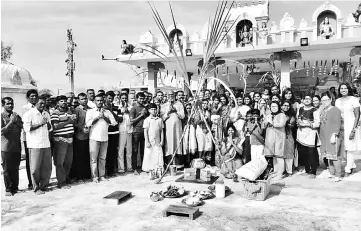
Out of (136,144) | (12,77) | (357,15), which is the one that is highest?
(357,15)

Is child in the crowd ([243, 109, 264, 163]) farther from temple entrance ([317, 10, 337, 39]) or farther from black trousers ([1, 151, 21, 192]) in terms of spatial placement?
temple entrance ([317, 10, 337, 39])

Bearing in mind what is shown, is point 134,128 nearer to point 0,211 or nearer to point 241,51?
point 0,211

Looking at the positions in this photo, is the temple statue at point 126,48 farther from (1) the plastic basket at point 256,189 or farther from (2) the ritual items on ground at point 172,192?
(1) the plastic basket at point 256,189

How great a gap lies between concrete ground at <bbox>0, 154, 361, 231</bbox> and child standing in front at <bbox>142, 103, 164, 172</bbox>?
2.36 ft

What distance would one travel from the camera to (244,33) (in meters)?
10.5

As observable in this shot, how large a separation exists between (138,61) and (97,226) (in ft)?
→ 28.6

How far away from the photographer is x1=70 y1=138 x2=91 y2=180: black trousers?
4.92 meters

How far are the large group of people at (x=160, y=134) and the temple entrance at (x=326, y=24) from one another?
4421mm

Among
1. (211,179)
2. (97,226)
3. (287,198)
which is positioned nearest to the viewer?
(97,226)

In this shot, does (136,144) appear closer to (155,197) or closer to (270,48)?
(155,197)

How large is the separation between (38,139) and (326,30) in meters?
8.56

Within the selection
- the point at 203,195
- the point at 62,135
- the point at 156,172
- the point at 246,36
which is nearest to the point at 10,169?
the point at 62,135

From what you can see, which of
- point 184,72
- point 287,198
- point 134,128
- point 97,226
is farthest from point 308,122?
point 97,226

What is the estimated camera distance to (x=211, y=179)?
4.95 m
